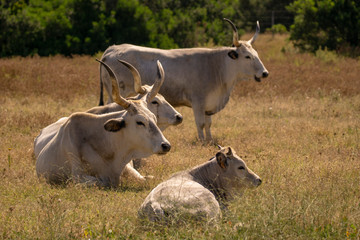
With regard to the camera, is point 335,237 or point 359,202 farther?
point 359,202

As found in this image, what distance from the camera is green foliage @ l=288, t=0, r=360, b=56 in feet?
76.9


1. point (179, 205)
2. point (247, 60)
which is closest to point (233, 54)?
point (247, 60)

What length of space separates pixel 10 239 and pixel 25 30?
66.3 ft

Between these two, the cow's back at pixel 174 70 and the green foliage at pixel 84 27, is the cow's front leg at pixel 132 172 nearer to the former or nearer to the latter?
the cow's back at pixel 174 70

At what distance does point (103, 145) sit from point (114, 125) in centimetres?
38

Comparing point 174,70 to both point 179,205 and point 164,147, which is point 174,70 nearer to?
point 164,147

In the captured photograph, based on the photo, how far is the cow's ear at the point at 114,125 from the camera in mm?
6531

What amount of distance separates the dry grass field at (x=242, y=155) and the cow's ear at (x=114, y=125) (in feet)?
2.24

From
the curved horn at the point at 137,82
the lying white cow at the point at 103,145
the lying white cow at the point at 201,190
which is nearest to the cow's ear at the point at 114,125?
the lying white cow at the point at 103,145

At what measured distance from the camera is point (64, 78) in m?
15.6

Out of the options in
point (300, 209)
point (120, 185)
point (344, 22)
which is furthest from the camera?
point (344, 22)

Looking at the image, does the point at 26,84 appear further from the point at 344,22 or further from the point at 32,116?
the point at 344,22

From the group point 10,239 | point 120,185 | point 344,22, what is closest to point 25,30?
point 344,22

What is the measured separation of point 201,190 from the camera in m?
5.28
